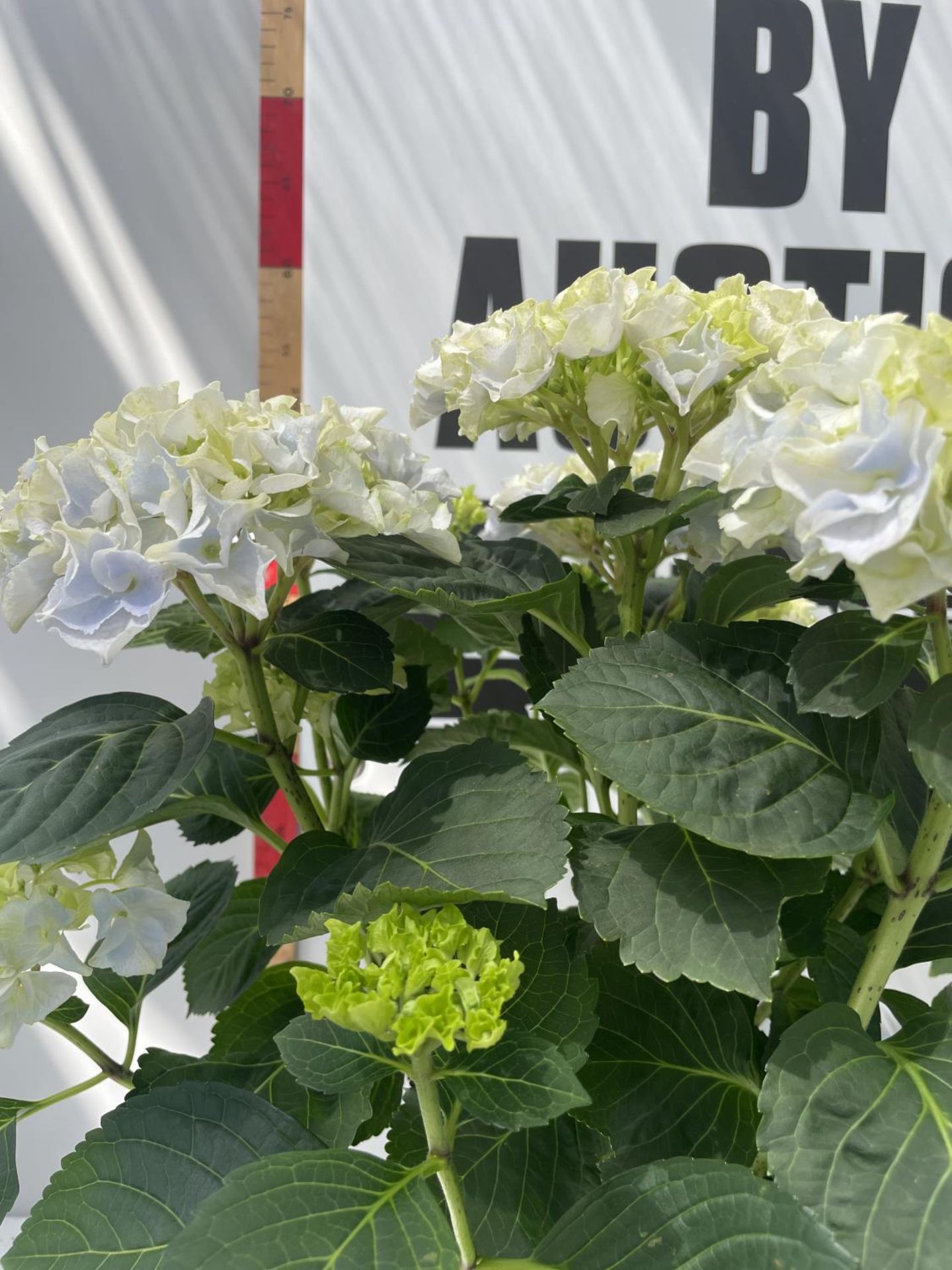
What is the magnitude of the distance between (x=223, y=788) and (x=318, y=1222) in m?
0.28

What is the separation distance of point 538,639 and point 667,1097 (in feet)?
0.75

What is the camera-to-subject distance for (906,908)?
413 mm

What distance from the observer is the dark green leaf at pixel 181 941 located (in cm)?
55

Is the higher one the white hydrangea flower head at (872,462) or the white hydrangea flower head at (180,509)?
the white hydrangea flower head at (872,462)

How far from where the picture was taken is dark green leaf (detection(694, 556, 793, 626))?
18.4 inches

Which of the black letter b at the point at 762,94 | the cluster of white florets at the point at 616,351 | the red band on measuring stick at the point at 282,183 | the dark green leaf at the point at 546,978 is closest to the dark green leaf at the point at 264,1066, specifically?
the dark green leaf at the point at 546,978

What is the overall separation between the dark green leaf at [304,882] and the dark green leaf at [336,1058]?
4 centimetres

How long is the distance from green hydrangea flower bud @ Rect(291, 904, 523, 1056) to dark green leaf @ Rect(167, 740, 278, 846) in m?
0.19

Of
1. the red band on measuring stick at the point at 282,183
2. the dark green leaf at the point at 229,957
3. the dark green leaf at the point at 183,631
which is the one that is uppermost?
the red band on measuring stick at the point at 282,183

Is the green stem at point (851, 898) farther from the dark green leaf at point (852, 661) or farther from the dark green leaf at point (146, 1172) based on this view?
the dark green leaf at point (146, 1172)

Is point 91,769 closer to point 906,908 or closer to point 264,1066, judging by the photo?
point 264,1066

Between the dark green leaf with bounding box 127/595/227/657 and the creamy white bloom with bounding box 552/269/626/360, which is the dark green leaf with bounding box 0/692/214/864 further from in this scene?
the creamy white bloom with bounding box 552/269/626/360

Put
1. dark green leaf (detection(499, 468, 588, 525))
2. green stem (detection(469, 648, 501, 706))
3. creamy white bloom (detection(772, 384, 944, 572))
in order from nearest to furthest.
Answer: creamy white bloom (detection(772, 384, 944, 572)) < dark green leaf (detection(499, 468, 588, 525)) < green stem (detection(469, 648, 501, 706))

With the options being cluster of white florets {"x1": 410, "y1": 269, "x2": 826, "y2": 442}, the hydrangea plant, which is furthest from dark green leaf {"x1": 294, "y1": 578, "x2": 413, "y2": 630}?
cluster of white florets {"x1": 410, "y1": 269, "x2": 826, "y2": 442}
